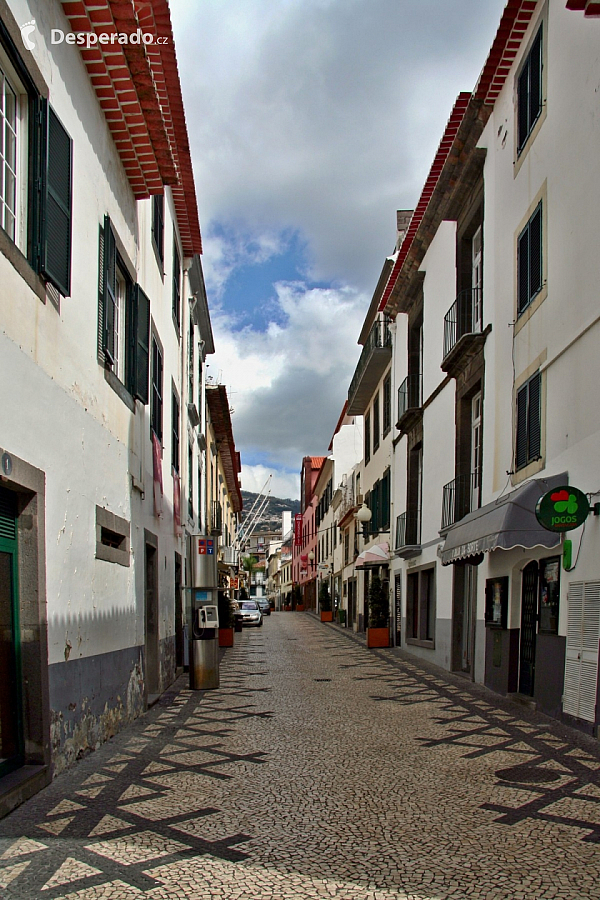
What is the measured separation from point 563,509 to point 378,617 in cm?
Answer: 1461

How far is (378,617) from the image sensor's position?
75.1ft

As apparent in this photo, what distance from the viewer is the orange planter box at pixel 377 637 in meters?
22.4

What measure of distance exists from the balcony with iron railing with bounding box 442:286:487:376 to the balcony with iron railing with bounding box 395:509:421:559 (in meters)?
5.35

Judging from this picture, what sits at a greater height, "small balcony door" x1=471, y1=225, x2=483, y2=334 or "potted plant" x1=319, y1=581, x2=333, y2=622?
"small balcony door" x1=471, y1=225, x2=483, y2=334

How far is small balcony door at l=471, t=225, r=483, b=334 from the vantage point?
1533cm

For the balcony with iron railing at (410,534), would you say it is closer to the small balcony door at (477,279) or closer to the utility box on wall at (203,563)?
the small balcony door at (477,279)

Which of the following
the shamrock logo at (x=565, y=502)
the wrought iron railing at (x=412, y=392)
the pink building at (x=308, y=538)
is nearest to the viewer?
the shamrock logo at (x=565, y=502)

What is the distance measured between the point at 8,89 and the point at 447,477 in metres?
12.4

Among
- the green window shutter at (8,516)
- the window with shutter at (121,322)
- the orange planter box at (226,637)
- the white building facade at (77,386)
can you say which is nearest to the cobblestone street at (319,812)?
the white building facade at (77,386)

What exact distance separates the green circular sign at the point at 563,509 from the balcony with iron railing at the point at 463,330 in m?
5.82

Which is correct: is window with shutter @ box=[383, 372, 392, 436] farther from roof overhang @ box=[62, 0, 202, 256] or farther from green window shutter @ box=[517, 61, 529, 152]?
roof overhang @ box=[62, 0, 202, 256]

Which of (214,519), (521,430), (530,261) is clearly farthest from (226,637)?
→ (530,261)

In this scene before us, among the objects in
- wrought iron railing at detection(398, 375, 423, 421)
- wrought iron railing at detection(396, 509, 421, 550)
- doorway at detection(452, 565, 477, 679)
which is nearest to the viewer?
doorway at detection(452, 565, 477, 679)

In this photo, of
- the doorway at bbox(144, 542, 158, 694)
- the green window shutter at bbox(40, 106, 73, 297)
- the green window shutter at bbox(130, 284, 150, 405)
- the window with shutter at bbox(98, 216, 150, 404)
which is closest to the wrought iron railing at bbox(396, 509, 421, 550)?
the doorway at bbox(144, 542, 158, 694)
